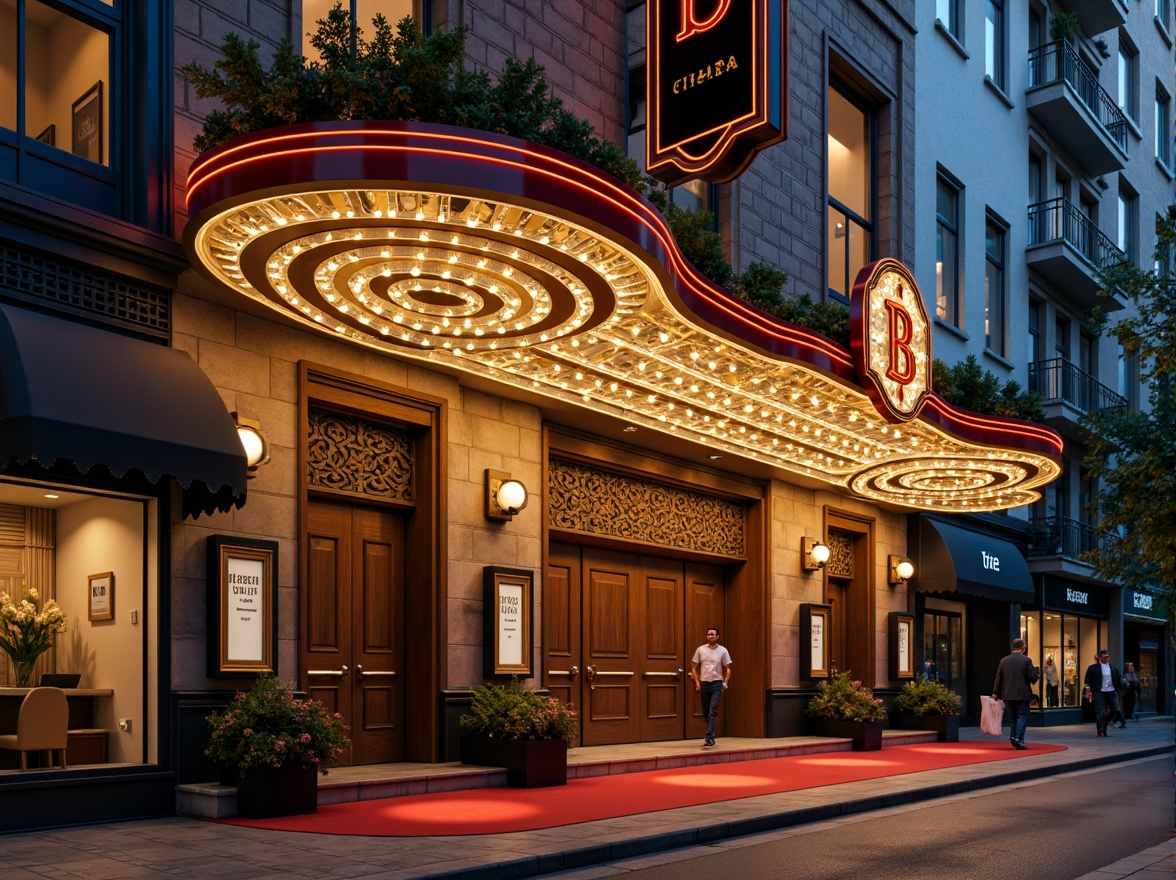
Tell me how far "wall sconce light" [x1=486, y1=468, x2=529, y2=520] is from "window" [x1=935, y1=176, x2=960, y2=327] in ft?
46.6

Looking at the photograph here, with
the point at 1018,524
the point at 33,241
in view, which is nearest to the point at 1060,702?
the point at 1018,524

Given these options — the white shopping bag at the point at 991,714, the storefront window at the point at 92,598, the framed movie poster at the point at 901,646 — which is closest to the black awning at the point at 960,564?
the framed movie poster at the point at 901,646

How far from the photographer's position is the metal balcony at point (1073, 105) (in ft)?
98.9

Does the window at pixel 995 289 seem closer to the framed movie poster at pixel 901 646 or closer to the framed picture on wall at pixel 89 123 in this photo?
the framed movie poster at pixel 901 646

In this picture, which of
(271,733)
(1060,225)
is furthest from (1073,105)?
(271,733)

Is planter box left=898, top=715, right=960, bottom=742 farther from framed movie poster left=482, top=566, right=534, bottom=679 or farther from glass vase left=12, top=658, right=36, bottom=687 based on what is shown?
glass vase left=12, top=658, right=36, bottom=687

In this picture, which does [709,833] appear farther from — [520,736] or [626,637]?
[626,637]

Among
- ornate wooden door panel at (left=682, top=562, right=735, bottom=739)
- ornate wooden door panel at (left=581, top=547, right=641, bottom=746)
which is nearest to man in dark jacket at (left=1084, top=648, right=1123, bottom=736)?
ornate wooden door panel at (left=682, top=562, right=735, bottom=739)

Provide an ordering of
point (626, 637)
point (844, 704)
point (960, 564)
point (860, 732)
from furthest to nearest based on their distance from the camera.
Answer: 1. point (960, 564)
2. point (844, 704)
3. point (860, 732)
4. point (626, 637)

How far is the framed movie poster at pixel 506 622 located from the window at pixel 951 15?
17.9m

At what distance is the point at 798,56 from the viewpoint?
2038 centimetres

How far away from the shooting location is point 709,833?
10.5 m

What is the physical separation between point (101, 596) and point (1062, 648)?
2674 cm

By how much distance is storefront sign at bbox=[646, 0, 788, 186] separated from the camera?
1382 cm
